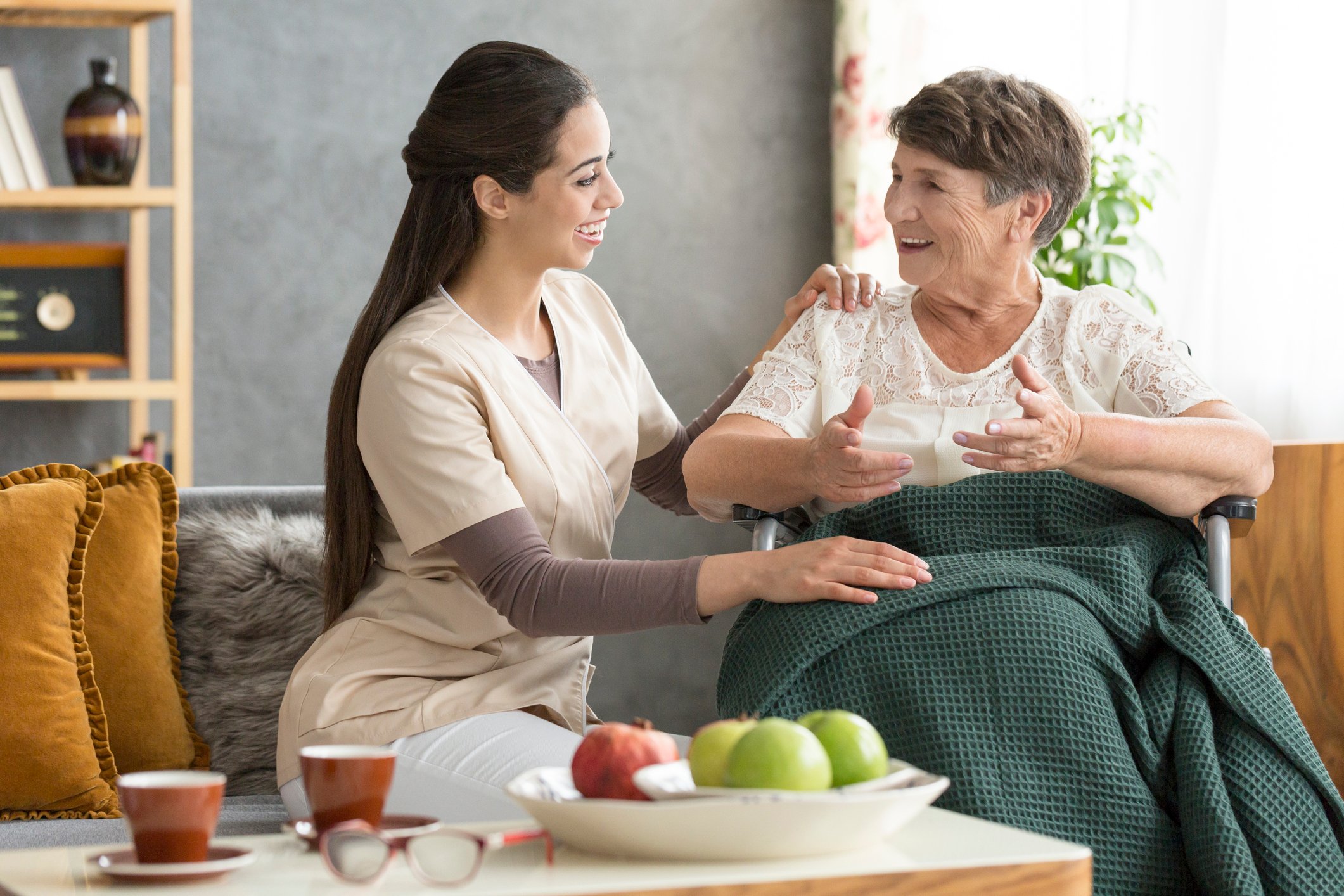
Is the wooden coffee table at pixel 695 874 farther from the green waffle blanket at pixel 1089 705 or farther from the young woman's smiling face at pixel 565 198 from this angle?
the young woman's smiling face at pixel 565 198

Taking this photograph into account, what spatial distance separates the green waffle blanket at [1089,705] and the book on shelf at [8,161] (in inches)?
83.7

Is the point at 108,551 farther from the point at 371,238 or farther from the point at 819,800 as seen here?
the point at 371,238

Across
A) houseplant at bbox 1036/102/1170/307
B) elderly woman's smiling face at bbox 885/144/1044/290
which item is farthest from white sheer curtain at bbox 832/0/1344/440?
elderly woman's smiling face at bbox 885/144/1044/290

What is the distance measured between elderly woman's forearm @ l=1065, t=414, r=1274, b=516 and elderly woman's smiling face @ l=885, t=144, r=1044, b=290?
12.9 inches

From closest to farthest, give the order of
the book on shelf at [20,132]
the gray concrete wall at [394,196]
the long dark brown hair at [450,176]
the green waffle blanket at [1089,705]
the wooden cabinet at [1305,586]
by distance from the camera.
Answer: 1. the green waffle blanket at [1089,705]
2. the long dark brown hair at [450,176]
3. the wooden cabinet at [1305,586]
4. the book on shelf at [20,132]
5. the gray concrete wall at [394,196]

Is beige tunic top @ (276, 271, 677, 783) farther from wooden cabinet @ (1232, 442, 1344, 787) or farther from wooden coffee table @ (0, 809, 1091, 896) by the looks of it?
wooden cabinet @ (1232, 442, 1344, 787)

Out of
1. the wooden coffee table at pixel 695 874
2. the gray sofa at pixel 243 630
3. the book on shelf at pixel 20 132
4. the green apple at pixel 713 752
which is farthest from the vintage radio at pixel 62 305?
the green apple at pixel 713 752

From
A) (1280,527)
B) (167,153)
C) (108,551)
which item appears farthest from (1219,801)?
(167,153)

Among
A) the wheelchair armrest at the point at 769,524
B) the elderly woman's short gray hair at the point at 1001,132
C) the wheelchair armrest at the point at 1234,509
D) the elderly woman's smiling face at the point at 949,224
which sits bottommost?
the wheelchair armrest at the point at 769,524

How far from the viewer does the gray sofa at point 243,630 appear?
76.2 inches

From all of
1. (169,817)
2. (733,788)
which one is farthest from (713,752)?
(169,817)

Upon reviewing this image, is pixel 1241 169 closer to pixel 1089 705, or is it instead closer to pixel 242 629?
pixel 1089 705

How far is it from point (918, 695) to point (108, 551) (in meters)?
1.12

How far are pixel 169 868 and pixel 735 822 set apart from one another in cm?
38
